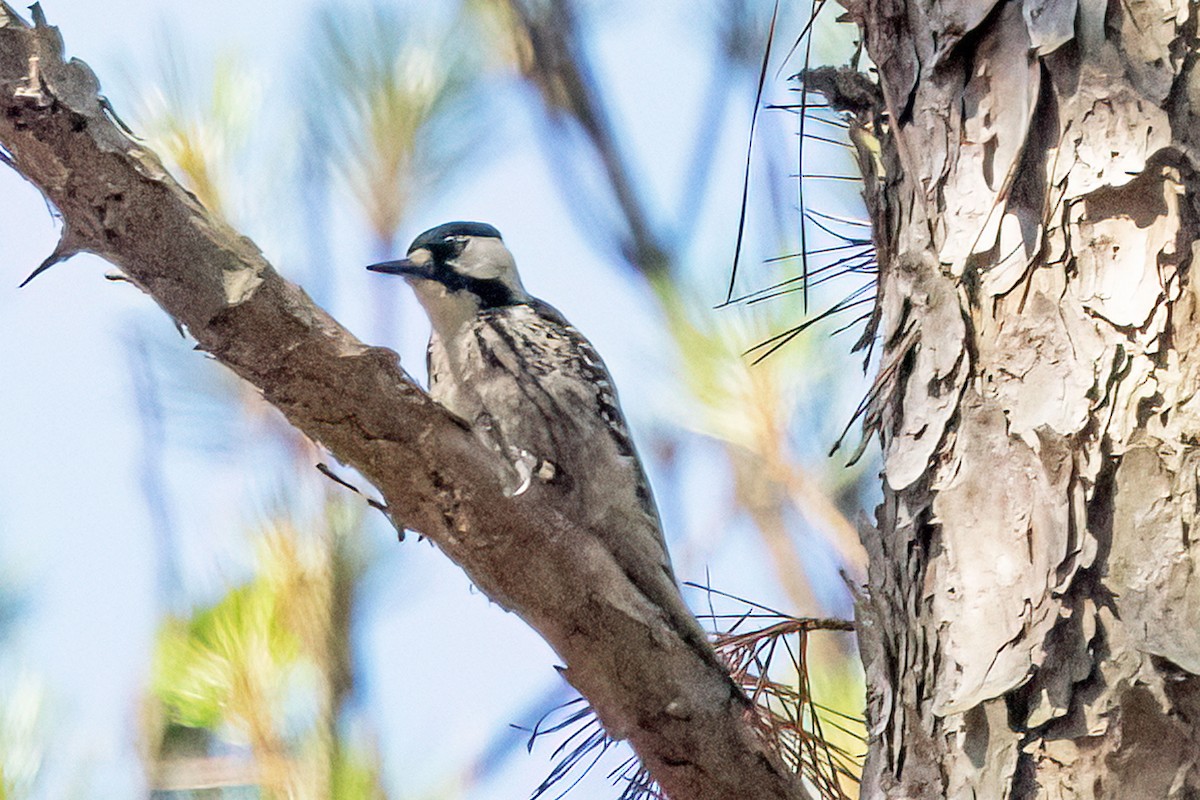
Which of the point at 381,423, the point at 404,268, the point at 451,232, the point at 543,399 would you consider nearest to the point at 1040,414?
the point at 381,423

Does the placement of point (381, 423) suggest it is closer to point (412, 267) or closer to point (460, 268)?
Result: point (412, 267)

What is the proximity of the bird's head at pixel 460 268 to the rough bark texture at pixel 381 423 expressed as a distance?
1.16 metres

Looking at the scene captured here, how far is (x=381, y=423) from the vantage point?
5.00 feet

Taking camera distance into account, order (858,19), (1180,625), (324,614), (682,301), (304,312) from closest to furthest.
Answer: (1180,625)
(304,312)
(858,19)
(324,614)
(682,301)

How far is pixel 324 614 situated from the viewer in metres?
2.01

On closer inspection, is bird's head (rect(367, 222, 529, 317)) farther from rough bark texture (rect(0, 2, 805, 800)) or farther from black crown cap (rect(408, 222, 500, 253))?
rough bark texture (rect(0, 2, 805, 800))

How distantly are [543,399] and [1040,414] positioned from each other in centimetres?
126

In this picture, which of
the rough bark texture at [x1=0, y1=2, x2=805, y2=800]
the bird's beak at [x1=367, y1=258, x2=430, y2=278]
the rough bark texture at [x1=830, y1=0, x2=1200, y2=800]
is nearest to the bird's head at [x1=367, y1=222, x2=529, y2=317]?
the bird's beak at [x1=367, y1=258, x2=430, y2=278]

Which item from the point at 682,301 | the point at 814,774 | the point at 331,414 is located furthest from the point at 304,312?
the point at 682,301

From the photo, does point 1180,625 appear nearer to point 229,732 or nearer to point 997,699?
point 997,699

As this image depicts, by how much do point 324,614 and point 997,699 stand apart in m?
1.01

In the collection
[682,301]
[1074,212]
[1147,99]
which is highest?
[682,301]

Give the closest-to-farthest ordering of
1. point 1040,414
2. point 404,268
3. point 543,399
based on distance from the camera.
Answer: point 1040,414 → point 543,399 → point 404,268

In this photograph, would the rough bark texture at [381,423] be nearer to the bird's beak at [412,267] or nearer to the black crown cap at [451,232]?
the bird's beak at [412,267]
